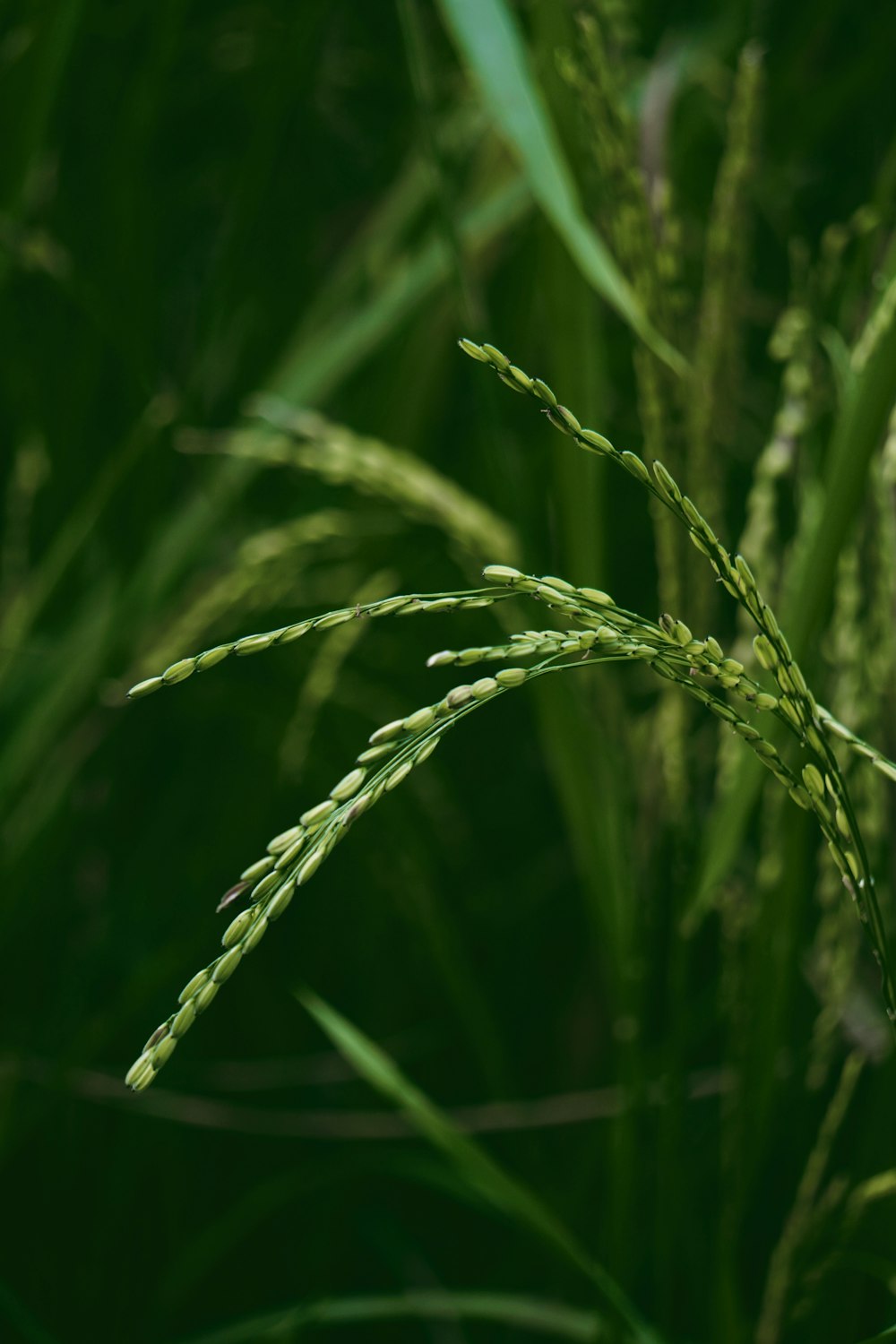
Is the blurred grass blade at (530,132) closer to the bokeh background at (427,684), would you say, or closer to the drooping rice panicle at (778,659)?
the bokeh background at (427,684)

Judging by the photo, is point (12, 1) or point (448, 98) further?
point (448, 98)

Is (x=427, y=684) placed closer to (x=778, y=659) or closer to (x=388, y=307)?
(x=388, y=307)

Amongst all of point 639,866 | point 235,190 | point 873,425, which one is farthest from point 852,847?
point 235,190

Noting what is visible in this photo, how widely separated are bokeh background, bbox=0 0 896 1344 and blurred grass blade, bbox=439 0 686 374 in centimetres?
1

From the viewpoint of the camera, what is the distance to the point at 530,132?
49 cm

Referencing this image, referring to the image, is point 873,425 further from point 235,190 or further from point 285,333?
point 285,333

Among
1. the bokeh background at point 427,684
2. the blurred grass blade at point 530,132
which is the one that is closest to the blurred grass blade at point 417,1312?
the bokeh background at point 427,684

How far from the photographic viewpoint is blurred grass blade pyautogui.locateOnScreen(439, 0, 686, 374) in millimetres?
474

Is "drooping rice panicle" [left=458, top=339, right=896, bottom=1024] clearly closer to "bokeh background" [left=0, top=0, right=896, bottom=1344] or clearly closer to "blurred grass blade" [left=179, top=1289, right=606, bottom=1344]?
"bokeh background" [left=0, top=0, right=896, bottom=1344]

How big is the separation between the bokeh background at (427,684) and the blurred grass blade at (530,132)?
0.01 m

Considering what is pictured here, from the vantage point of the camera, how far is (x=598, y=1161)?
0.71 meters

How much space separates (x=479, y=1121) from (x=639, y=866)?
0.29m

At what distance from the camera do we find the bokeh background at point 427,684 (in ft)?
1.72

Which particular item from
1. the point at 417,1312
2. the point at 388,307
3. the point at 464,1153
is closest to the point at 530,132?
the point at 388,307
